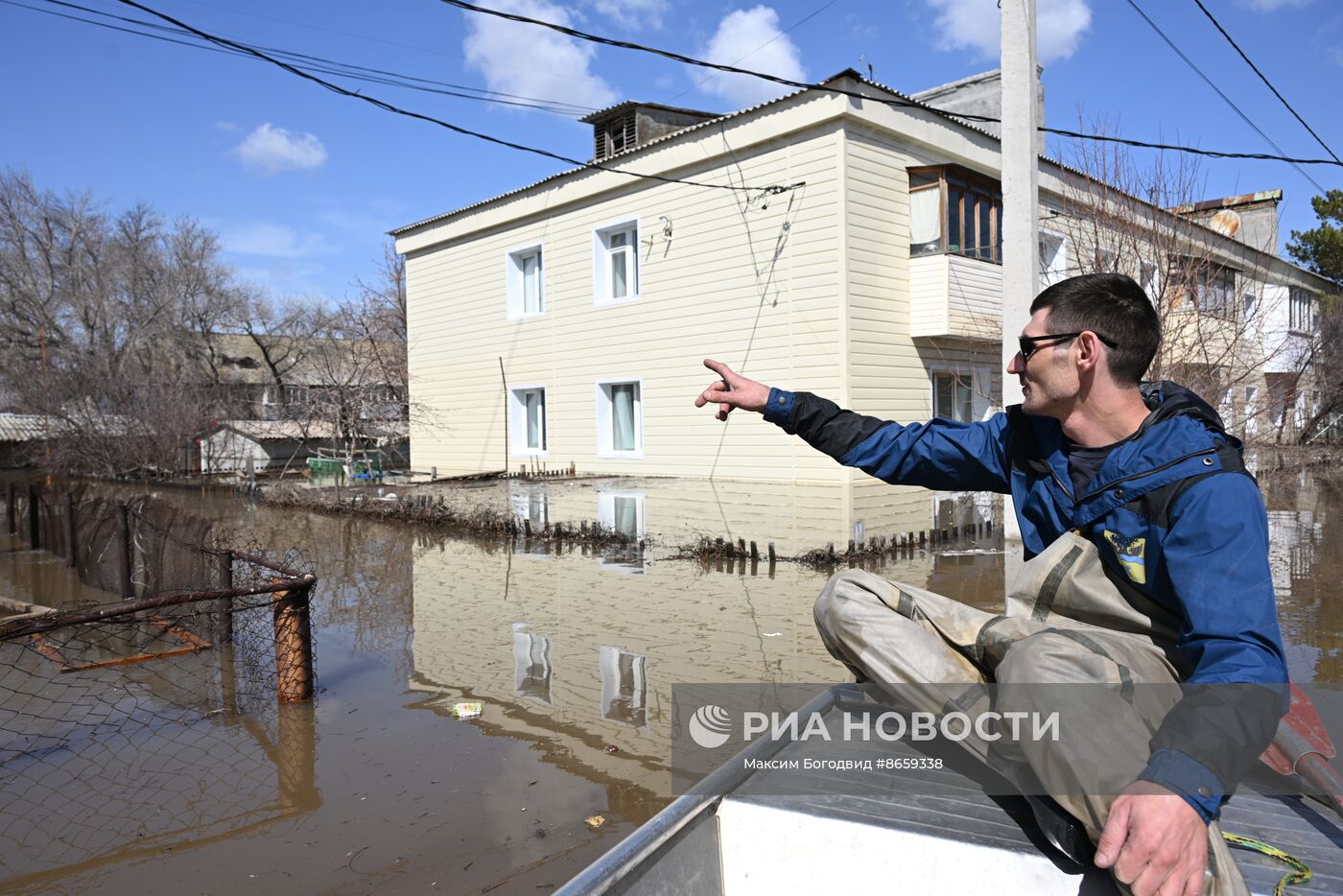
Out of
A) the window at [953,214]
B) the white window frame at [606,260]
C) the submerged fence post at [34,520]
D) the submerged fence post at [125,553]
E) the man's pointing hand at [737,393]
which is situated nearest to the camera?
the man's pointing hand at [737,393]

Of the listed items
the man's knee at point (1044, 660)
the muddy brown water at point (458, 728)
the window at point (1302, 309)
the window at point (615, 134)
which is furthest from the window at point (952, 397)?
the man's knee at point (1044, 660)

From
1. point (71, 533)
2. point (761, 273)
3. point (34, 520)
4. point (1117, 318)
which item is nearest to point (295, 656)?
point (1117, 318)

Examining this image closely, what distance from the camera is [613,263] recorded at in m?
19.1

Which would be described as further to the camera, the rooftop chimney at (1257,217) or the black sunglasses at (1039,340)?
the rooftop chimney at (1257,217)

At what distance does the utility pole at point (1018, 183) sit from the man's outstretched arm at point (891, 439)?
3863 mm

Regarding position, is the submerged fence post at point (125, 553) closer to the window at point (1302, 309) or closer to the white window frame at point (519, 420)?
the white window frame at point (519, 420)

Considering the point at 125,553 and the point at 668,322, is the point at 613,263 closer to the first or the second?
the point at 668,322

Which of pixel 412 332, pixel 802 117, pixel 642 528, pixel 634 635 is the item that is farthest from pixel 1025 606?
pixel 412 332

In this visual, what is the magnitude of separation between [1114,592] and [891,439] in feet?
3.15

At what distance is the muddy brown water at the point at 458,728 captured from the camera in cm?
379

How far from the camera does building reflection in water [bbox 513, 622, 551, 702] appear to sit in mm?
5848

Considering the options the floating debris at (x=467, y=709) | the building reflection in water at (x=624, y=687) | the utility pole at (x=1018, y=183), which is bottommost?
the floating debris at (x=467, y=709)

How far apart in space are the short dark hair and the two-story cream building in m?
9.56

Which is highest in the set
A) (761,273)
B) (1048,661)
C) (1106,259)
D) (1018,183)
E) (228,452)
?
(761,273)
